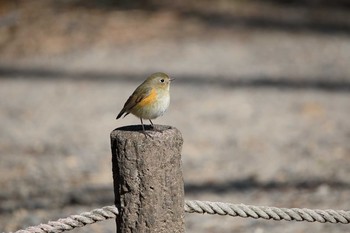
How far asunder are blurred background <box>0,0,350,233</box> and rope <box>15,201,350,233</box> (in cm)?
219

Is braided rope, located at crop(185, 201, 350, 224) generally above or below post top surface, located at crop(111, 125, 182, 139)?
below

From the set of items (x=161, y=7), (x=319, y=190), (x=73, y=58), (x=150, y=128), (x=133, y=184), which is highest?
(x=161, y=7)

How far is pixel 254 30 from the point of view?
1395 centimetres

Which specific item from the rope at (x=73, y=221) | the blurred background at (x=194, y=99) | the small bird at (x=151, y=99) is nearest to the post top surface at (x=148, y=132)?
the rope at (x=73, y=221)

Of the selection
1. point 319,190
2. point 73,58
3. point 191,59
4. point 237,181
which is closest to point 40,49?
point 73,58

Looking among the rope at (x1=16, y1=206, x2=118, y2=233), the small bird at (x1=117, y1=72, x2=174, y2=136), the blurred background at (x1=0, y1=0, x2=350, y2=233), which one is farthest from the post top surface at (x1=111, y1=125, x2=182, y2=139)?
the blurred background at (x1=0, y1=0, x2=350, y2=233)

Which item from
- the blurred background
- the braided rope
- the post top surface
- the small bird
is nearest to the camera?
the post top surface

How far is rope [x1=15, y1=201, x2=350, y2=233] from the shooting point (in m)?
3.79

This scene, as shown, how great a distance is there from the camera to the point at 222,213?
3.93 m

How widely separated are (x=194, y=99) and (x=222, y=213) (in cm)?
667

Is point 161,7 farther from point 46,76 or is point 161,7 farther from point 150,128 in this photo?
point 150,128

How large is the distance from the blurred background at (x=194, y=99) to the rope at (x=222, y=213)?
2.19 metres

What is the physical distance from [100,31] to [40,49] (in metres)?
1.15

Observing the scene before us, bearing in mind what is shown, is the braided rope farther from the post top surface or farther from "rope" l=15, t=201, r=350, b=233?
the post top surface
